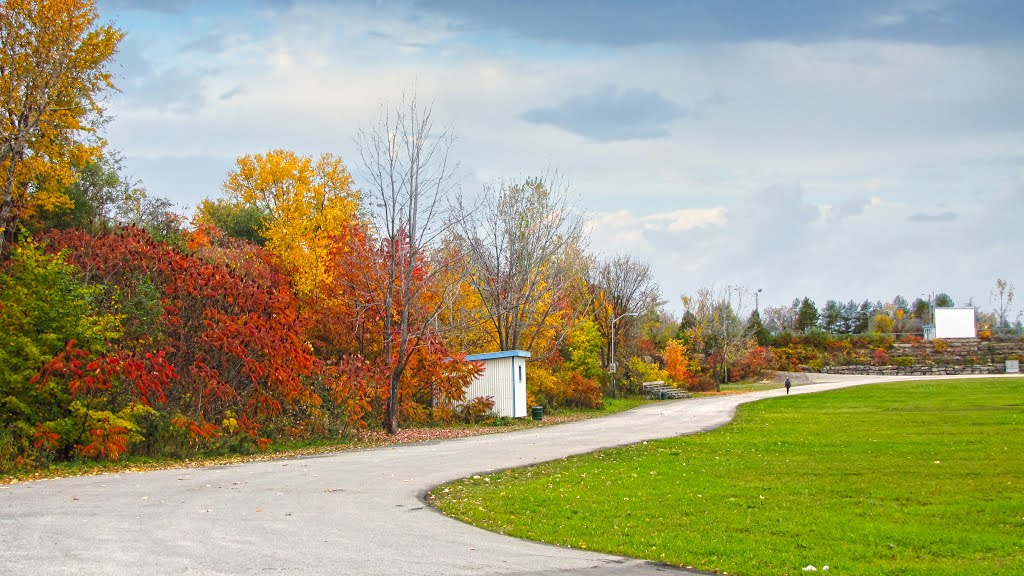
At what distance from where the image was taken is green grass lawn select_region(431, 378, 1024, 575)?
7.87m

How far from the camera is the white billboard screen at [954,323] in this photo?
75.8 metres

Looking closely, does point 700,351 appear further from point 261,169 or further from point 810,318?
point 261,169

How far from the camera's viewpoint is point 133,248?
19.5 metres

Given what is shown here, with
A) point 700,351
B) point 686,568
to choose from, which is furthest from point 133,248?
point 700,351

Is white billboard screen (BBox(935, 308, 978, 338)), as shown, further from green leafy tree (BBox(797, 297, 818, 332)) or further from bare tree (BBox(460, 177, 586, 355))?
bare tree (BBox(460, 177, 586, 355))

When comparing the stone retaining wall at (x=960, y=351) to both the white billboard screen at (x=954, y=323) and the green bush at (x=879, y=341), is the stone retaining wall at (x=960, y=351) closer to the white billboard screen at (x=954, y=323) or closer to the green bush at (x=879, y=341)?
the green bush at (x=879, y=341)

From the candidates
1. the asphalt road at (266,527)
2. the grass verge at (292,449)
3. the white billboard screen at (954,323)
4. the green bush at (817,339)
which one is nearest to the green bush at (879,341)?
the green bush at (817,339)

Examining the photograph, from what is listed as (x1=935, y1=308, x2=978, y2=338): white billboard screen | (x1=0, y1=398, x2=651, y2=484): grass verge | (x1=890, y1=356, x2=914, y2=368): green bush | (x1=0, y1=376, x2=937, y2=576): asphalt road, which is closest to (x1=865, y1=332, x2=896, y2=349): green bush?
(x1=890, y1=356, x2=914, y2=368): green bush

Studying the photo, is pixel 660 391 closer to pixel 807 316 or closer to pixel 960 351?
pixel 960 351

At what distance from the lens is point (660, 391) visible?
4791 cm

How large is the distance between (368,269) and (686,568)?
20545 mm

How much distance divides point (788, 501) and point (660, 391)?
37.6 meters

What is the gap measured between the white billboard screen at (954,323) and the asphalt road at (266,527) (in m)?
72.3

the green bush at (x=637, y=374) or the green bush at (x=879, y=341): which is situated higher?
the green bush at (x=879, y=341)
